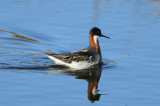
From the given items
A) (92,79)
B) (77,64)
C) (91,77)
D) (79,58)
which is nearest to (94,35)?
(79,58)

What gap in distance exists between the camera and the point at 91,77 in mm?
12570

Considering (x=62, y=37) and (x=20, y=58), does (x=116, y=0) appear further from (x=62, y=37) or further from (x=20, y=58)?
(x=20, y=58)

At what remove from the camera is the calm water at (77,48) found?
35.1 ft

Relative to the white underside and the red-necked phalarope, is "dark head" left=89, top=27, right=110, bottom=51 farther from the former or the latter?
the white underside

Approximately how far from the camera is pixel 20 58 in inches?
553

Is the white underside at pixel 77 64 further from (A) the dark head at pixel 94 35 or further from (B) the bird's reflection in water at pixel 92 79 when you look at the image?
(A) the dark head at pixel 94 35

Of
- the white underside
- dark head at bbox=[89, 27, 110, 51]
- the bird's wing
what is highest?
dark head at bbox=[89, 27, 110, 51]

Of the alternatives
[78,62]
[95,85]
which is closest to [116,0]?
[78,62]

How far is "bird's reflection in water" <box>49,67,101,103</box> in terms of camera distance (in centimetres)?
1088

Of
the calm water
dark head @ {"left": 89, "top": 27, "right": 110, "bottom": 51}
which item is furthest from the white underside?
dark head @ {"left": 89, "top": 27, "right": 110, "bottom": 51}

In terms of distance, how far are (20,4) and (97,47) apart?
6393 mm

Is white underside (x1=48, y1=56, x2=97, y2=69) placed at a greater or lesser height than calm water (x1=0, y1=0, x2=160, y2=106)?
lesser

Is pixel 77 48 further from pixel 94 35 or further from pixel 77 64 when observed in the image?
pixel 77 64

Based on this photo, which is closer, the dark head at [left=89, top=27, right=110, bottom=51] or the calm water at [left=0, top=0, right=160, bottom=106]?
the calm water at [left=0, top=0, right=160, bottom=106]
